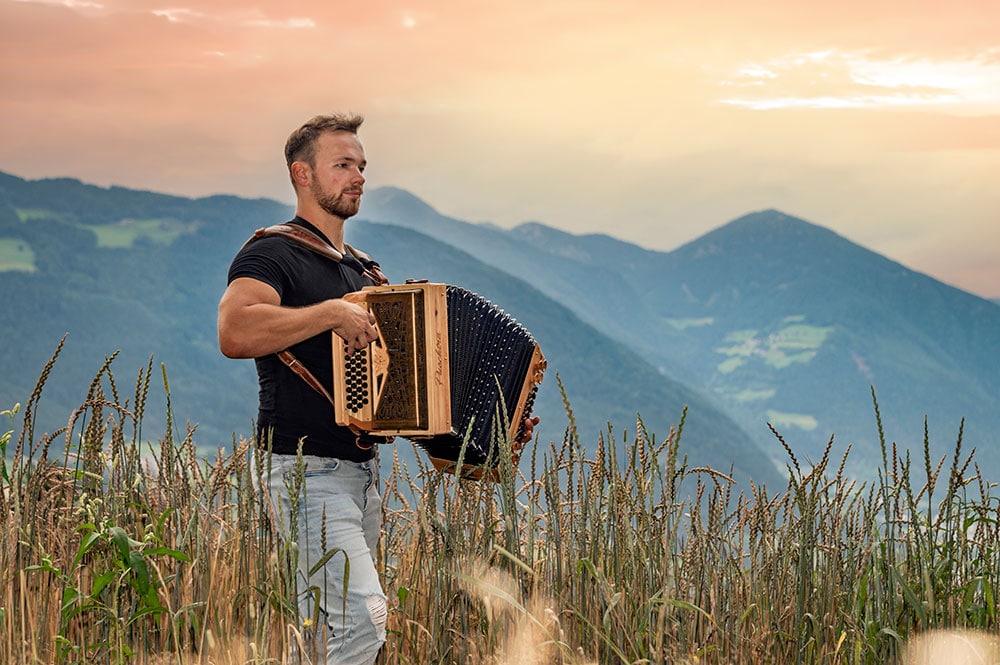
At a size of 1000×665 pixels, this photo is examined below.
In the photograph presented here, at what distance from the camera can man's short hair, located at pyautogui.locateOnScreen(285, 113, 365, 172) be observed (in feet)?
13.5

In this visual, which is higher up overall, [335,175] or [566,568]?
[335,175]

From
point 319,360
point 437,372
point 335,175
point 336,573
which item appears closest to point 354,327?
point 319,360

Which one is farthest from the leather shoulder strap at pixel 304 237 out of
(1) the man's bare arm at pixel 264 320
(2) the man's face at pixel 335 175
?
(1) the man's bare arm at pixel 264 320

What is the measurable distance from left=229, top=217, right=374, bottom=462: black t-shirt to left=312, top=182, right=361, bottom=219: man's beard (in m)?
0.20

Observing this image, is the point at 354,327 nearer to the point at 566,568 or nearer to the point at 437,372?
the point at 437,372

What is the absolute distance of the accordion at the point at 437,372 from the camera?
3.89 m

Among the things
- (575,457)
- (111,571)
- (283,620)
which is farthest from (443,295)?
(111,571)

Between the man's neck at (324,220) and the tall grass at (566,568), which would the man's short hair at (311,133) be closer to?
the man's neck at (324,220)

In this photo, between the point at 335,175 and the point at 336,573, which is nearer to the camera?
the point at 336,573

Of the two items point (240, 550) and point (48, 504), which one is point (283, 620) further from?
point (48, 504)

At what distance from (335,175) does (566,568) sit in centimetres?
167

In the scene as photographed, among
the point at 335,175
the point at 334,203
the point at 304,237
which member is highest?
the point at 335,175

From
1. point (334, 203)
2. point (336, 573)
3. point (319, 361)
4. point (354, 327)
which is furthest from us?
point (334, 203)

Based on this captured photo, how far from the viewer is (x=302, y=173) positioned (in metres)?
4.12
